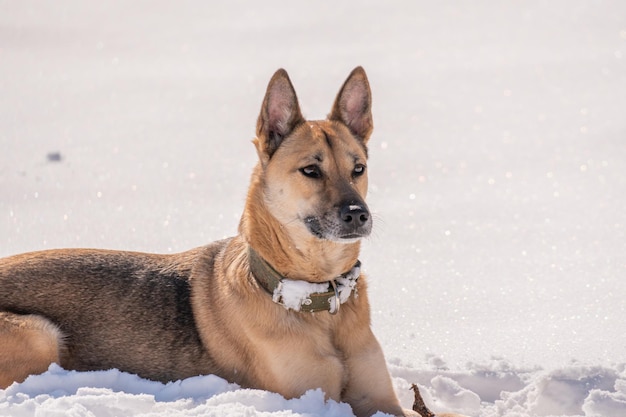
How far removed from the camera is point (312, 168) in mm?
5293

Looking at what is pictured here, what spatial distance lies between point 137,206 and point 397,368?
10.7 ft

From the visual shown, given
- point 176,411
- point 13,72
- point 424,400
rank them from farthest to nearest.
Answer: point 13,72 → point 424,400 → point 176,411

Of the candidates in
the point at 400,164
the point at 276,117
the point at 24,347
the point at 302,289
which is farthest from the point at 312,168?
the point at 400,164

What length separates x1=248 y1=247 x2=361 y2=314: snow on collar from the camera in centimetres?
514

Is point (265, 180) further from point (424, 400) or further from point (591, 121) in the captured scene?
point (591, 121)

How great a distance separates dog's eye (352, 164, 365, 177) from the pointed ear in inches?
16.3

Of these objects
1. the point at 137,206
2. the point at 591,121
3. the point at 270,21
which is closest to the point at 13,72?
the point at 270,21

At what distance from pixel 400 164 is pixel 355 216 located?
427 cm

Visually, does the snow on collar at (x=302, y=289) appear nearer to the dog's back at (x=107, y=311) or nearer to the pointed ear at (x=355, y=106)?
the dog's back at (x=107, y=311)

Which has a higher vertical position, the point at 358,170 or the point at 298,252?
the point at 358,170

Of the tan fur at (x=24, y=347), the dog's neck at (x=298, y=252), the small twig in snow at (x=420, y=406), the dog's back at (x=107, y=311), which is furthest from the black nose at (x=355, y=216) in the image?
the tan fur at (x=24, y=347)

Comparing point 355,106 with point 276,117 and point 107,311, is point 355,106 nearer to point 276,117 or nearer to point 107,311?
point 276,117

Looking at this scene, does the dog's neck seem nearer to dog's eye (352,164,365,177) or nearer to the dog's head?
the dog's head

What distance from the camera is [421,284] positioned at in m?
6.93
